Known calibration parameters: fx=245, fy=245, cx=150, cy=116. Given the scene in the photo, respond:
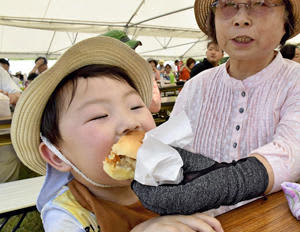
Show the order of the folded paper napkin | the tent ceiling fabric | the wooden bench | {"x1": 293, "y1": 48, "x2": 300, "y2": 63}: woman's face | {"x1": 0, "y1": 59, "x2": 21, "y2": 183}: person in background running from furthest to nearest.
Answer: the tent ceiling fabric
{"x1": 293, "y1": 48, "x2": 300, "y2": 63}: woman's face
{"x1": 0, "y1": 59, "x2": 21, "y2": 183}: person in background
the wooden bench
the folded paper napkin

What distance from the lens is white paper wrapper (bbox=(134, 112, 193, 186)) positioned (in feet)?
1.86

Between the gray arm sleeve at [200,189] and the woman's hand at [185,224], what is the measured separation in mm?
29

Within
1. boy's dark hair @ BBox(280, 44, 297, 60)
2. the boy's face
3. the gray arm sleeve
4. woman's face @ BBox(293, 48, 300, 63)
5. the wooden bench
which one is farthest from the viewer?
woman's face @ BBox(293, 48, 300, 63)

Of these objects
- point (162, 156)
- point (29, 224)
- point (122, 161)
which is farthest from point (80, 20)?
point (162, 156)

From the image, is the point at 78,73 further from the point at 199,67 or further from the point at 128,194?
the point at 199,67

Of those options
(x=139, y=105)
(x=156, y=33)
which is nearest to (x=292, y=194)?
(x=139, y=105)

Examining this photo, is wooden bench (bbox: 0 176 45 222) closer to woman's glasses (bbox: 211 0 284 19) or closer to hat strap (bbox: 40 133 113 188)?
hat strap (bbox: 40 133 113 188)

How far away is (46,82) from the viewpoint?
90 centimetres

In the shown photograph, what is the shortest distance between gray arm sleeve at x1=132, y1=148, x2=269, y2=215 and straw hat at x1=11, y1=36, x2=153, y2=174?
548 millimetres

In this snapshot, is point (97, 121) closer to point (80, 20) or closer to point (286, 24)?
point (286, 24)

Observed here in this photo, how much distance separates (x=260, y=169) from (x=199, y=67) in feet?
12.7

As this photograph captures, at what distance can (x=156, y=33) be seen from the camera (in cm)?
1129

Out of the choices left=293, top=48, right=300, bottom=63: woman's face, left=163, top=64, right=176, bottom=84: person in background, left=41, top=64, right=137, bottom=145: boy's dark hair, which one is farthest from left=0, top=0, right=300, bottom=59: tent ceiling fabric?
left=41, top=64, right=137, bottom=145: boy's dark hair

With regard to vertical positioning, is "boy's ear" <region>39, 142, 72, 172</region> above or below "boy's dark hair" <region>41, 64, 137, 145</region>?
below
